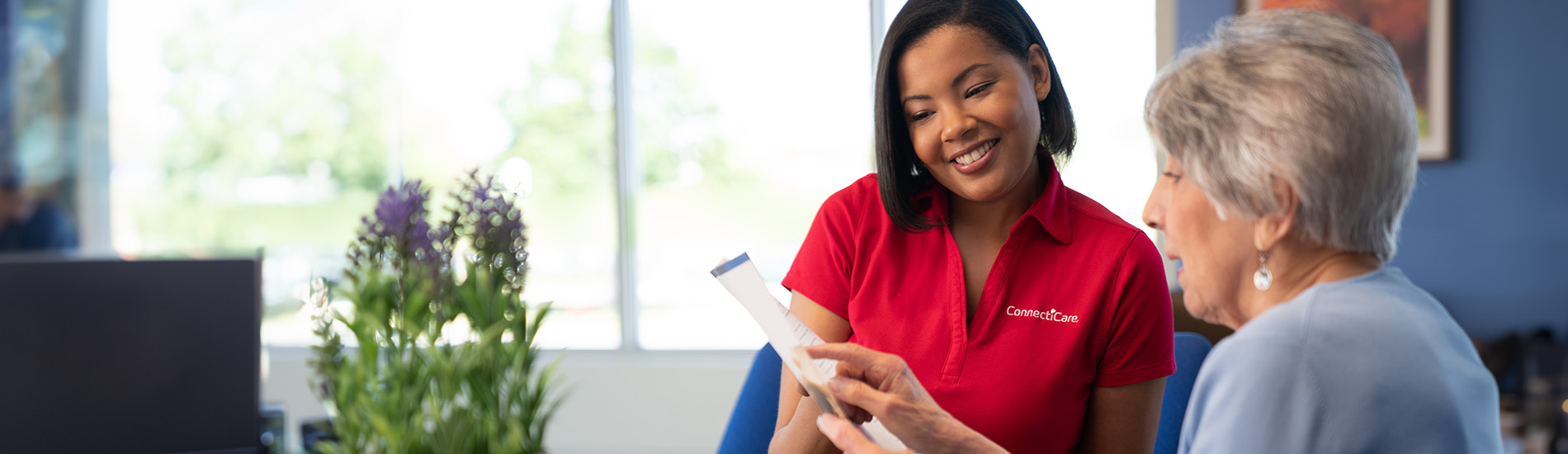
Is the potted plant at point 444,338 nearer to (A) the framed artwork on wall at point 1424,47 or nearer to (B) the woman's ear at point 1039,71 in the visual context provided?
(B) the woman's ear at point 1039,71

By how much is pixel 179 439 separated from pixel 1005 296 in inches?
43.7

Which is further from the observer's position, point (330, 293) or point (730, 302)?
point (730, 302)

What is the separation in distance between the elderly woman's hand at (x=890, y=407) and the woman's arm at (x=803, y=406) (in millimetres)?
193

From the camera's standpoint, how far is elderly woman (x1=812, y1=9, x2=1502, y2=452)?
808 mm

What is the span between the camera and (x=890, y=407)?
1.12 m

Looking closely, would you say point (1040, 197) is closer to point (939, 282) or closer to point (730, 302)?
Answer: point (939, 282)

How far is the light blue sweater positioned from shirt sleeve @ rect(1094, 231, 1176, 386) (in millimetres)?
458

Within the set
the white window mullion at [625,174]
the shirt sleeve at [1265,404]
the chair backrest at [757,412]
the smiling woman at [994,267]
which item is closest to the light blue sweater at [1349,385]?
the shirt sleeve at [1265,404]

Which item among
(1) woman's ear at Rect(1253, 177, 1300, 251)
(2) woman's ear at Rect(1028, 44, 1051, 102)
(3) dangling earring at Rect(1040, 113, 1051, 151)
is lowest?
(1) woman's ear at Rect(1253, 177, 1300, 251)

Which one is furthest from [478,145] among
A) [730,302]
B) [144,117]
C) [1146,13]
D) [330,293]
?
[330,293]

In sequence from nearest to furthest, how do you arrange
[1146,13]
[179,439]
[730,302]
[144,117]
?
[179,439] → [1146,13] → [730,302] → [144,117]

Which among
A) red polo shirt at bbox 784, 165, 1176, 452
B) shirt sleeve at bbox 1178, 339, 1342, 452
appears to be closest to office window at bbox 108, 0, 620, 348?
red polo shirt at bbox 784, 165, 1176, 452

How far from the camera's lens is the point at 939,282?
4.66 feet

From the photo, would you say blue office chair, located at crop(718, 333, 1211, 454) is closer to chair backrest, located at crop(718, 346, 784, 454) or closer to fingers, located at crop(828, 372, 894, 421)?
chair backrest, located at crop(718, 346, 784, 454)
